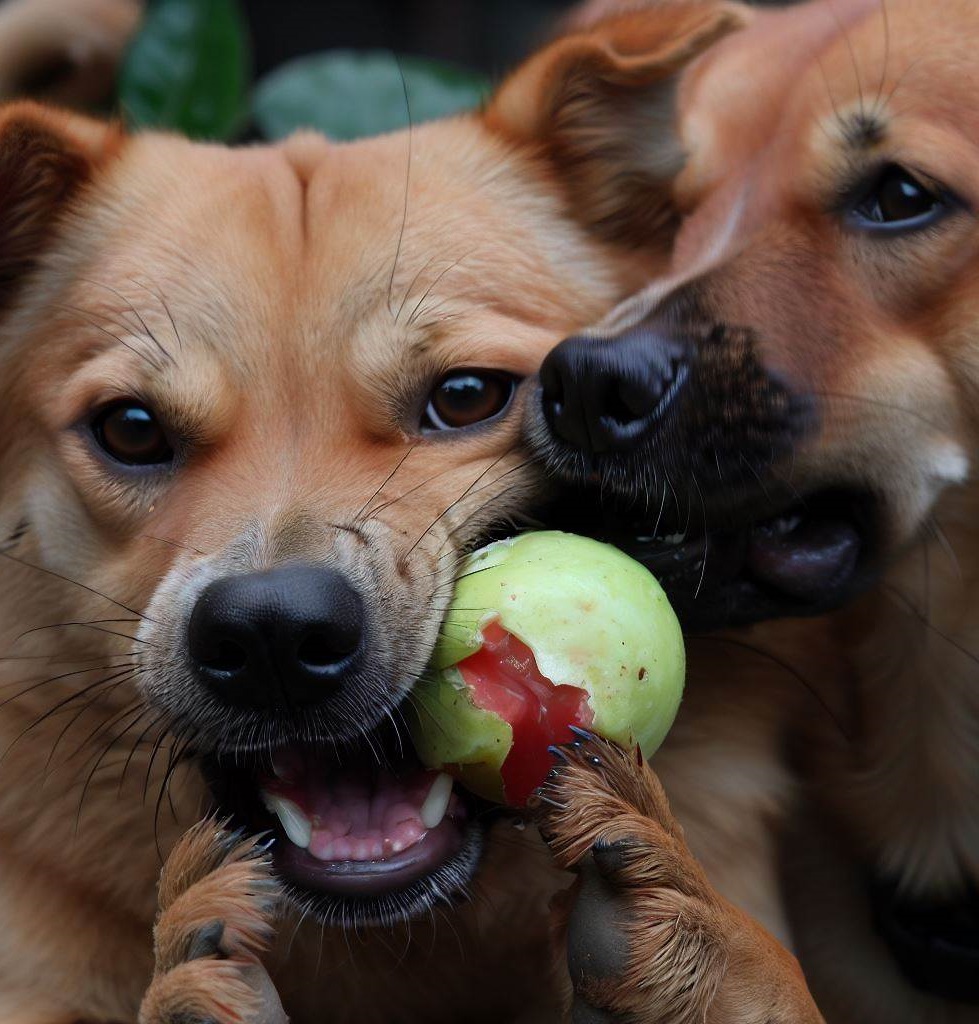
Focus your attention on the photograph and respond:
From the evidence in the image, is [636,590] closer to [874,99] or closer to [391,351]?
[391,351]

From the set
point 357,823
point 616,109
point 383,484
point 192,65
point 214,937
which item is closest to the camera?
point 214,937

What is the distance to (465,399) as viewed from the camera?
2.33 metres

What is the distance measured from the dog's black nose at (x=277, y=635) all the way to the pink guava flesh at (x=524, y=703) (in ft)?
0.64

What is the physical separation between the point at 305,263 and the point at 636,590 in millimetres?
850

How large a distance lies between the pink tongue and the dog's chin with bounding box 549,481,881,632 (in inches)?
21.3

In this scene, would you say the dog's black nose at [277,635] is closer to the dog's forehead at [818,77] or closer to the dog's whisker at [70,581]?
the dog's whisker at [70,581]

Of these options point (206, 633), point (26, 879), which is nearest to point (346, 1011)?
point (26, 879)

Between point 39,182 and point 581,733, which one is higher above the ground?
point 39,182

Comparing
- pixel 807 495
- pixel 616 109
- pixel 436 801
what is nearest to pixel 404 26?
pixel 616 109

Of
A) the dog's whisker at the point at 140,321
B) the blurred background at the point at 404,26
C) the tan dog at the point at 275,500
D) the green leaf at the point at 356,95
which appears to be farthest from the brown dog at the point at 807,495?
the blurred background at the point at 404,26

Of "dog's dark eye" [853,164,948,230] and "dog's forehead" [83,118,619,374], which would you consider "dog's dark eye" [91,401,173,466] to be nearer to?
"dog's forehead" [83,118,619,374]

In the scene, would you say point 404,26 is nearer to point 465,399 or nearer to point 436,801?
point 465,399

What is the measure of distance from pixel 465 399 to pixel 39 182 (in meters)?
0.94

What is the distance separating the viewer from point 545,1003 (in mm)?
2434
